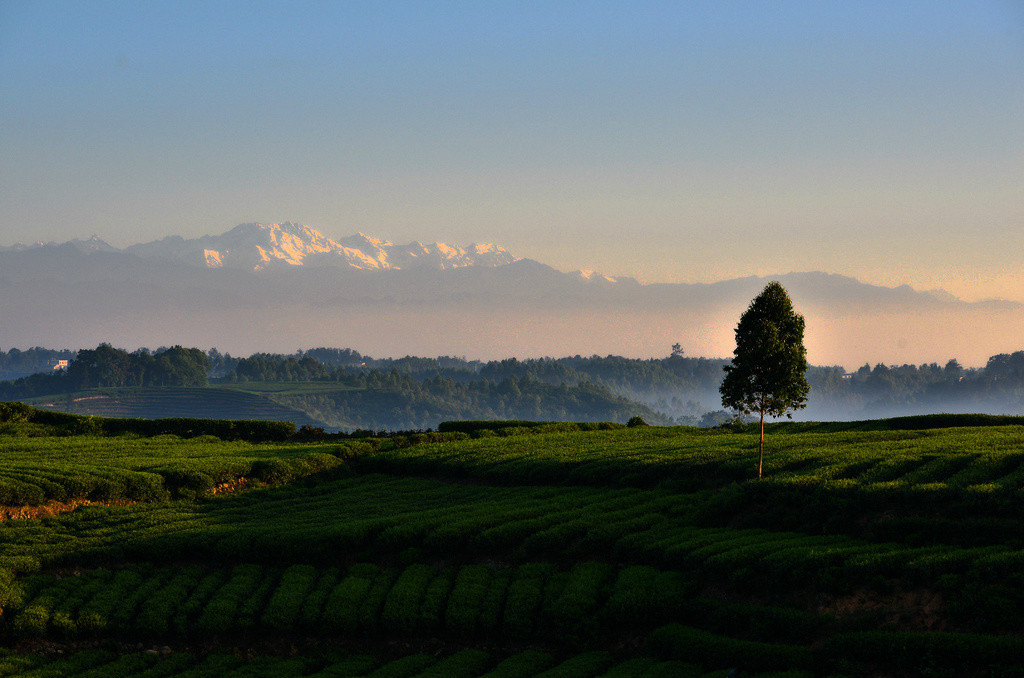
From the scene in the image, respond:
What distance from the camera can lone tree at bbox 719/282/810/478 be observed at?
110 feet

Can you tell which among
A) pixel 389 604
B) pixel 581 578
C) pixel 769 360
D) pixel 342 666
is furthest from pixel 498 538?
pixel 769 360

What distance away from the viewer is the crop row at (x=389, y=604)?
22562mm

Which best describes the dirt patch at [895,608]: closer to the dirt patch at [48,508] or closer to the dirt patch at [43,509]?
the dirt patch at [48,508]

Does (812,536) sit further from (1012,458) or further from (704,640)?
(1012,458)

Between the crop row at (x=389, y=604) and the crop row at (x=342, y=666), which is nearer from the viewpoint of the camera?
the crop row at (x=342, y=666)

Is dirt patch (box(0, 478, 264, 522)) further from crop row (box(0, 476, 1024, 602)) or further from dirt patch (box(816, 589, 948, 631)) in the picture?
dirt patch (box(816, 589, 948, 631))

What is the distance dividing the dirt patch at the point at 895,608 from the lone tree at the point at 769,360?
512 inches

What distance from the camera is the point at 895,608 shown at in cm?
2042

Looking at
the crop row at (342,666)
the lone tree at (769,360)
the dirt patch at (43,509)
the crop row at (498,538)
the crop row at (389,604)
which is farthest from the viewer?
the dirt patch at (43,509)

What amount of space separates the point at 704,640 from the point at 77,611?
20120 millimetres

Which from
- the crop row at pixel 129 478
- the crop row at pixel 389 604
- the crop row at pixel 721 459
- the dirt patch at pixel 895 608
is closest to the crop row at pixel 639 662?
the crop row at pixel 389 604

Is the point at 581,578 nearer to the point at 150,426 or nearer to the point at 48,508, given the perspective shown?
the point at 48,508

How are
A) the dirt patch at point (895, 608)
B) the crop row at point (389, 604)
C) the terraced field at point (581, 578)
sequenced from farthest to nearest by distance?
the crop row at point (389, 604)
the terraced field at point (581, 578)
the dirt patch at point (895, 608)

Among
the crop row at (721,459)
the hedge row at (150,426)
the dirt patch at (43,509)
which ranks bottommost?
the dirt patch at (43,509)
